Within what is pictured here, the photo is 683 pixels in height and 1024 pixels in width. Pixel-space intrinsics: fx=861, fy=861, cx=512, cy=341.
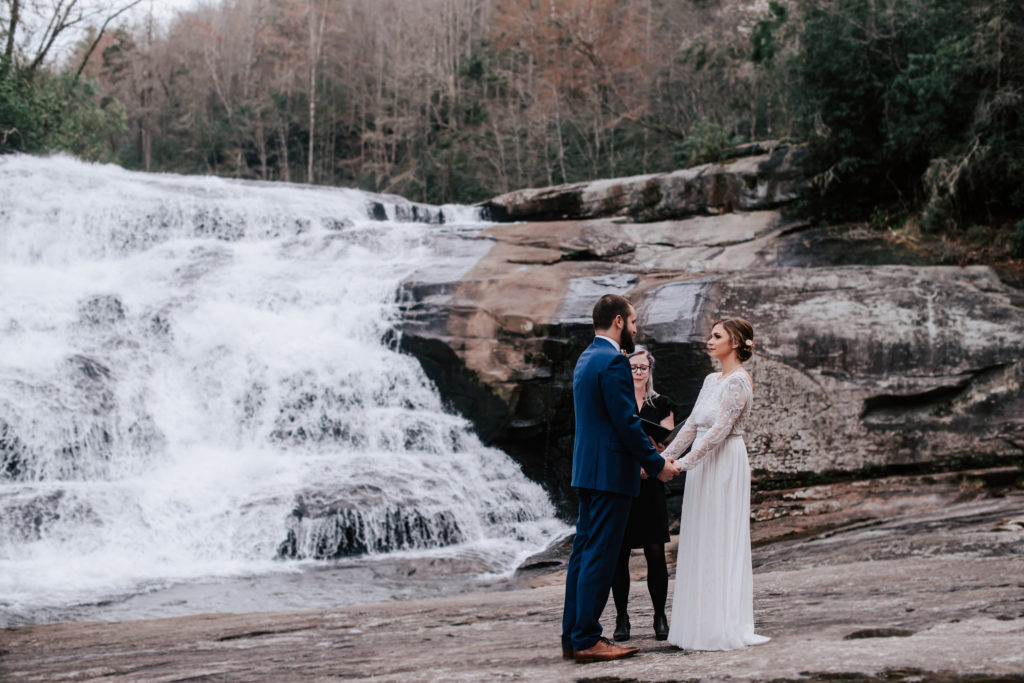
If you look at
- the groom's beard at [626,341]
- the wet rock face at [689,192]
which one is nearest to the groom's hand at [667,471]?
the groom's beard at [626,341]

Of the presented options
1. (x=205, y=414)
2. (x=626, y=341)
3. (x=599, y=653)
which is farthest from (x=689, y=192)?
(x=599, y=653)

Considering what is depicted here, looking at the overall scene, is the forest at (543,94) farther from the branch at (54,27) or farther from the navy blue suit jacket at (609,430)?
the navy blue suit jacket at (609,430)

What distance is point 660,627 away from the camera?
4.22 m

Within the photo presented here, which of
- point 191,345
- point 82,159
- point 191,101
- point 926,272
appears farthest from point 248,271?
point 191,101

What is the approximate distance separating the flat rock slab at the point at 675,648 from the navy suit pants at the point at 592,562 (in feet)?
0.53

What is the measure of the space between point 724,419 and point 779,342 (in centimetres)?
642

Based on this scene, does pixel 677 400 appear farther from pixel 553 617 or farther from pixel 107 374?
pixel 107 374

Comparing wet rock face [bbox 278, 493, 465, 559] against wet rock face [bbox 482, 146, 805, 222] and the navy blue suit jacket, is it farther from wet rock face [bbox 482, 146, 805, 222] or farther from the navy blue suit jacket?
wet rock face [bbox 482, 146, 805, 222]

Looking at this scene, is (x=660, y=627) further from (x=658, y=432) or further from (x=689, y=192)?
(x=689, y=192)

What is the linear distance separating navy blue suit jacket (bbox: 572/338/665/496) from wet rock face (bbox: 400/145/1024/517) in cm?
631

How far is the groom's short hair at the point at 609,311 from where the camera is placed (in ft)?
12.8

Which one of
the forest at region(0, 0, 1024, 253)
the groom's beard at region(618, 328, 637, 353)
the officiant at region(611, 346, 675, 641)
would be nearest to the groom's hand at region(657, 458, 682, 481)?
the officiant at region(611, 346, 675, 641)

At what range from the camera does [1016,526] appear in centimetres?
686

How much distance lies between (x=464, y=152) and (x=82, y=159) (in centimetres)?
1312
